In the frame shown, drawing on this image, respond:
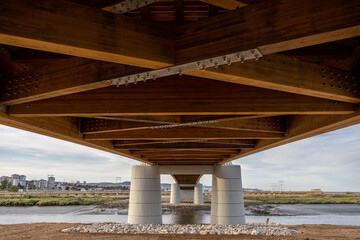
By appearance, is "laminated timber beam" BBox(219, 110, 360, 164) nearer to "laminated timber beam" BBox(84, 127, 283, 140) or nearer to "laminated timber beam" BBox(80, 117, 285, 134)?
"laminated timber beam" BBox(80, 117, 285, 134)

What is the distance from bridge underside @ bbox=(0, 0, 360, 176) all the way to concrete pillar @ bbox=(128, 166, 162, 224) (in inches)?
637

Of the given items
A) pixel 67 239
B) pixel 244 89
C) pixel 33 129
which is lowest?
pixel 67 239

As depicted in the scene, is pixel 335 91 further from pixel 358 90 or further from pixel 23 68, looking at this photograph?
pixel 23 68

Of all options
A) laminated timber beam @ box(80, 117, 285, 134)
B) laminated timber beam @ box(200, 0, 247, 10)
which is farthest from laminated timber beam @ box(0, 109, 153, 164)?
laminated timber beam @ box(200, 0, 247, 10)

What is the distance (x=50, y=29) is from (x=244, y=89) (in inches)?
255

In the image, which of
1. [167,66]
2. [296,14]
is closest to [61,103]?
[167,66]

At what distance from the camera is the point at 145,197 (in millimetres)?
28438

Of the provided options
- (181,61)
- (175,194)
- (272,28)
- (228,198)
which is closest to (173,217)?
(228,198)

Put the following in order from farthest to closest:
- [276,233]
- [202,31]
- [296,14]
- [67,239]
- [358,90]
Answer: [276,233]
[67,239]
[358,90]
[202,31]
[296,14]

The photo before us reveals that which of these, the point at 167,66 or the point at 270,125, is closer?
the point at 167,66

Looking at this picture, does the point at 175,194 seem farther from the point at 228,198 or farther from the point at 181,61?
the point at 181,61

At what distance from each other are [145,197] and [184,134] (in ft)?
49.0

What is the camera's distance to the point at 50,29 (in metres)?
4.22

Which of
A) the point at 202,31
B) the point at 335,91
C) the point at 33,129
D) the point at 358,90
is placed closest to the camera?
the point at 202,31
